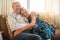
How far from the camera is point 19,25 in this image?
2543 mm

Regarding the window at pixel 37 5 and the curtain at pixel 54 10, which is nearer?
the curtain at pixel 54 10

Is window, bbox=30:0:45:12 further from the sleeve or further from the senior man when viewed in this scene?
the sleeve

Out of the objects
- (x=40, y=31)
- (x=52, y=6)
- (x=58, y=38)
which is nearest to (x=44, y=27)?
(x=40, y=31)

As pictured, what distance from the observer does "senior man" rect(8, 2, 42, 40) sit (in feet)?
7.63

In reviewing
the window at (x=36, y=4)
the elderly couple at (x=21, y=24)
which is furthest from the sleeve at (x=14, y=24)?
the window at (x=36, y=4)

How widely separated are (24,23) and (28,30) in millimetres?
166

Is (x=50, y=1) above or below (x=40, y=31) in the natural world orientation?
above

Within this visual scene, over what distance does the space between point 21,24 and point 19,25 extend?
57 mm

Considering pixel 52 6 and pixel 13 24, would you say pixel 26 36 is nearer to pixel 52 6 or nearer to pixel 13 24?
pixel 13 24

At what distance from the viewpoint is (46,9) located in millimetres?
3451

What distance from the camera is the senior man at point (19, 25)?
7.63 feet

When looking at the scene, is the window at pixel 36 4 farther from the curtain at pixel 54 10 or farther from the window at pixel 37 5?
the curtain at pixel 54 10

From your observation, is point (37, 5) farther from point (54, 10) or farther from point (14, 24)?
point (14, 24)

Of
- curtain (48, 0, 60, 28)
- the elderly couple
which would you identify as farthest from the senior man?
curtain (48, 0, 60, 28)
